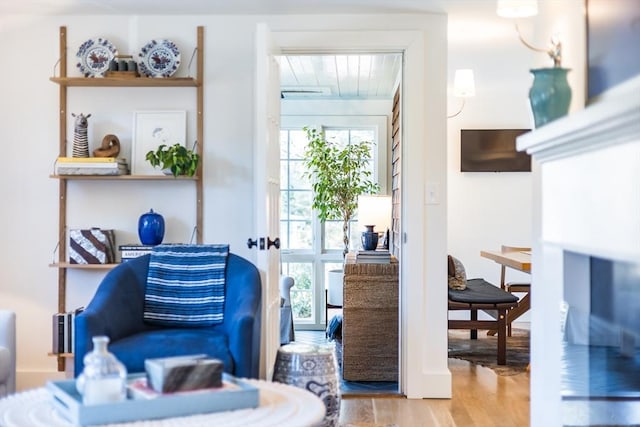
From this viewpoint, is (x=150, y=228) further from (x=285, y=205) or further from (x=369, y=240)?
(x=285, y=205)

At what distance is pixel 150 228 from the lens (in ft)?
12.6

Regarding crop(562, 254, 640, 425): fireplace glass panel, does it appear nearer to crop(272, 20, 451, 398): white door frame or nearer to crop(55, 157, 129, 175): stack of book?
crop(272, 20, 451, 398): white door frame

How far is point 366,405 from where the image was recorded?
3.81 metres

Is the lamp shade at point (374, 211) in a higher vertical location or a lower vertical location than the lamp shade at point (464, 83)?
lower

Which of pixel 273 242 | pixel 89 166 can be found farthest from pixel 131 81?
pixel 273 242

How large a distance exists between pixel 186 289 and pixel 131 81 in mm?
1322

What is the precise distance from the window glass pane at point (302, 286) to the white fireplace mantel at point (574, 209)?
3.96 m

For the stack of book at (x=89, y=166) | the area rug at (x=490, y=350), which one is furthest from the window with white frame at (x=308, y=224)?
the stack of book at (x=89, y=166)

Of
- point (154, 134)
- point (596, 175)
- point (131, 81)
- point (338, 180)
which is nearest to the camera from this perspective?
point (596, 175)

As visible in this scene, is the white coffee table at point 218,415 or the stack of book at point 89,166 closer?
the white coffee table at point 218,415

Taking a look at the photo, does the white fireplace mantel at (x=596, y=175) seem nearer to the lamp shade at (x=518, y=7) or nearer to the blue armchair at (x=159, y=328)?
the lamp shade at (x=518, y=7)

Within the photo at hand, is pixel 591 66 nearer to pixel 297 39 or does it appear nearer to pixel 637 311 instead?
pixel 637 311

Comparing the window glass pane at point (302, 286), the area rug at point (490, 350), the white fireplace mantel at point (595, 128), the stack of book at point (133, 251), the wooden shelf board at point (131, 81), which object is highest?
the wooden shelf board at point (131, 81)

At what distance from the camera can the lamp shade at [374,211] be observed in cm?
532
